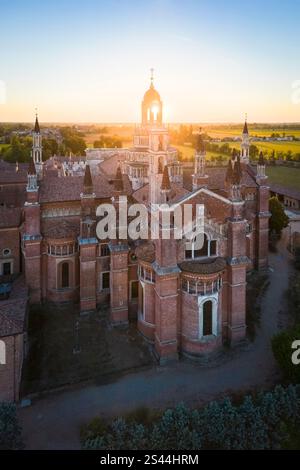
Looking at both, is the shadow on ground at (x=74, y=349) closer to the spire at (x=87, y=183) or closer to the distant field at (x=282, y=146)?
the spire at (x=87, y=183)

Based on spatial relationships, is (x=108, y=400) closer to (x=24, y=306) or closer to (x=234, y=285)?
(x=24, y=306)

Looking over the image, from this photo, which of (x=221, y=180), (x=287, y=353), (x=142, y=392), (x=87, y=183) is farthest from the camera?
(x=221, y=180)

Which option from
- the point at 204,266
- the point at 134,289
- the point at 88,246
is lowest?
the point at 134,289

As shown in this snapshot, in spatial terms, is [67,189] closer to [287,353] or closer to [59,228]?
[59,228]

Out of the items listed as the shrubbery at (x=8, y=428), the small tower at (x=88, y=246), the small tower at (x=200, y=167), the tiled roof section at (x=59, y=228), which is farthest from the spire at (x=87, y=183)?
the shrubbery at (x=8, y=428)

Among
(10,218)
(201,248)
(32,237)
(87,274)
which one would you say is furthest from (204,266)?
(10,218)

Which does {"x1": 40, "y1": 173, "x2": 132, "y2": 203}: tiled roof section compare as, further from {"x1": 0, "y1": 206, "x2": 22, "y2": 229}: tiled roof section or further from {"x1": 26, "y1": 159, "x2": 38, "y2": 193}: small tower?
{"x1": 0, "y1": 206, "x2": 22, "y2": 229}: tiled roof section

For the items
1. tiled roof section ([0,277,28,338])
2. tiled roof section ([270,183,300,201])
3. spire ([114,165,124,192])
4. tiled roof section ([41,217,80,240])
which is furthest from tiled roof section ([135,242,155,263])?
tiled roof section ([270,183,300,201])

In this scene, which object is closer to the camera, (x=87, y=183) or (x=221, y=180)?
(x=87, y=183)
